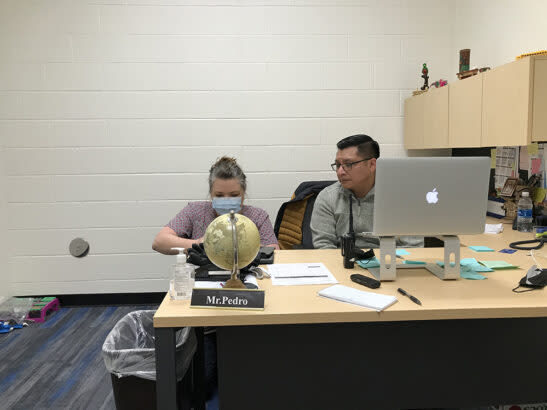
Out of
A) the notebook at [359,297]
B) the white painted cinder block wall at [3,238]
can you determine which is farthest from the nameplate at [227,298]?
the white painted cinder block wall at [3,238]

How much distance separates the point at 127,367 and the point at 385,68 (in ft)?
8.97

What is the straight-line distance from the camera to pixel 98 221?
11.2 ft

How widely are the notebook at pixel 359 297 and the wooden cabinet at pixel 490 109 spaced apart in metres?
1.17

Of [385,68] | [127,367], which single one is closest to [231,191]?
[127,367]

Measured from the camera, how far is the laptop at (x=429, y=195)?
1.48 metres

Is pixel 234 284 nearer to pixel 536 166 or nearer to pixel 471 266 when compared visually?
pixel 471 266

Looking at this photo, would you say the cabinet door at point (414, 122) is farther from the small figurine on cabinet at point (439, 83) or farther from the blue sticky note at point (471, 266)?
the blue sticky note at point (471, 266)

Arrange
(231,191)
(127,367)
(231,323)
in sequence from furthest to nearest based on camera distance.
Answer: (231,191)
(127,367)
(231,323)

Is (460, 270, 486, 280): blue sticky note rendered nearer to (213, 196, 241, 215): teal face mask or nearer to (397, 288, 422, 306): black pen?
(397, 288, 422, 306): black pen

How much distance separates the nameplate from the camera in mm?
1281

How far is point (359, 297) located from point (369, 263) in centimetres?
39

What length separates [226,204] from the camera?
2195 mm

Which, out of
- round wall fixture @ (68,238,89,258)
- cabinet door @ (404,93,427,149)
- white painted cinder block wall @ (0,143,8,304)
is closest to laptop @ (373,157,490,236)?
cabinet door @ (404,93,427,149)

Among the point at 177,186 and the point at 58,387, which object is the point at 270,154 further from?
the point at 58,387
